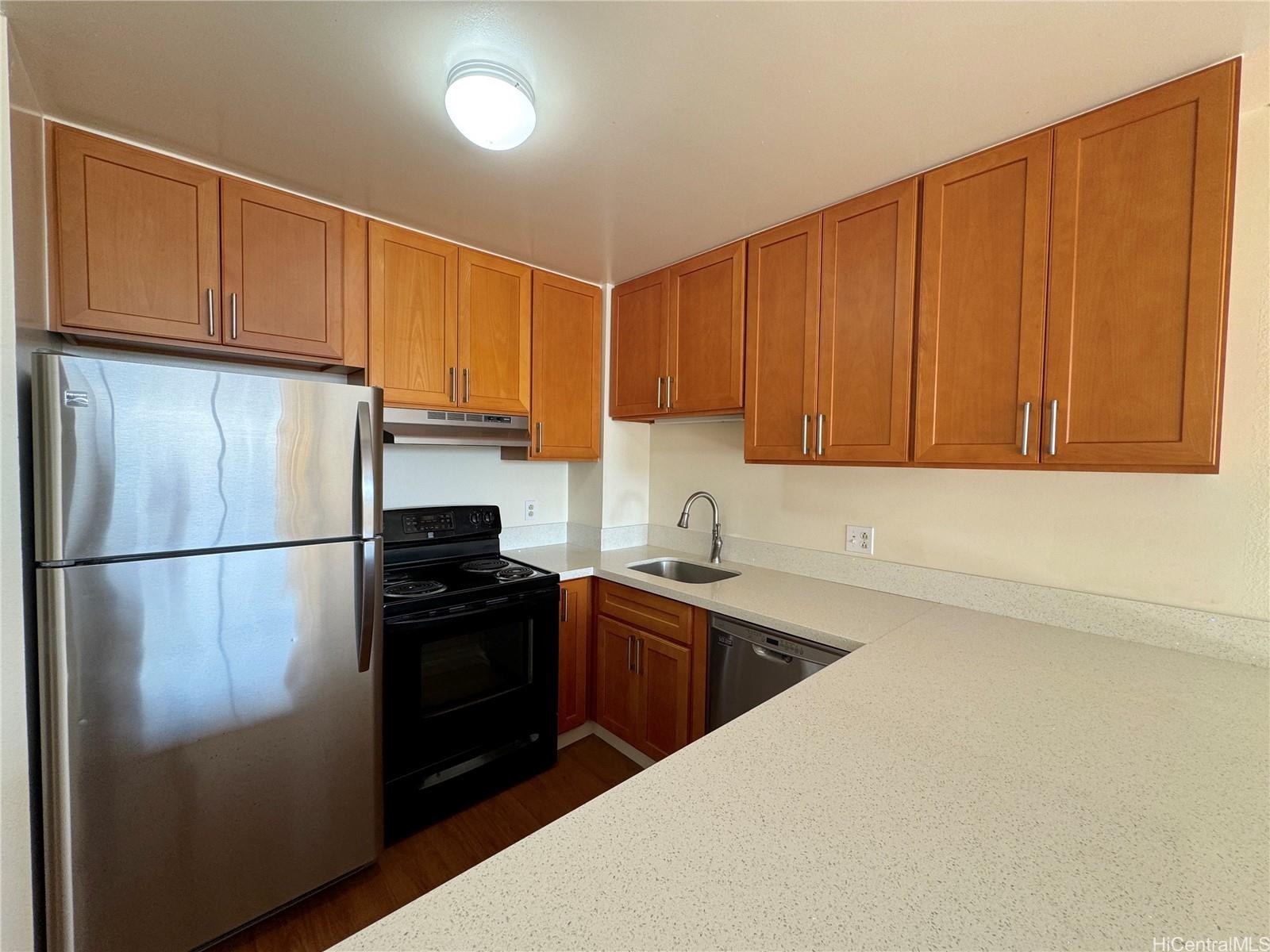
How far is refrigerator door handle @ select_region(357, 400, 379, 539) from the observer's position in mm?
1581

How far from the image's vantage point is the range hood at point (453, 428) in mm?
2031

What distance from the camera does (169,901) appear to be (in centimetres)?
134

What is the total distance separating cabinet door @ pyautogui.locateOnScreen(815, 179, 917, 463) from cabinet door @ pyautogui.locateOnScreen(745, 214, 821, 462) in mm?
49

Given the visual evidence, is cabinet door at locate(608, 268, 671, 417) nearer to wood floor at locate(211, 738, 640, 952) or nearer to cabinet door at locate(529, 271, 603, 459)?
cabinet door at locate(529, 271, 603, 459)

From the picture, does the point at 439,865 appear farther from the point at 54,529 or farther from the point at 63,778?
the point at 54,529

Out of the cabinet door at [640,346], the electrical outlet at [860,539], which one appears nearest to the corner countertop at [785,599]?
the electrical outlet at [860,539]

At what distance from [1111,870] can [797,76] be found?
1.53m

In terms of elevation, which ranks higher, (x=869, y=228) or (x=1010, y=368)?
(x=869, y=228)

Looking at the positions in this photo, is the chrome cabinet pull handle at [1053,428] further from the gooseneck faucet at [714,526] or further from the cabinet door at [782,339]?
the gooseneck faucet at [714,526]

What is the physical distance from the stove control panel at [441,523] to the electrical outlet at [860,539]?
1.58 metres

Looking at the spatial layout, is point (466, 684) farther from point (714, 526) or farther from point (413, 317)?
point (413, 317)

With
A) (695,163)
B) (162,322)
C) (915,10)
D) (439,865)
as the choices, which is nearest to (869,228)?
(695,163)

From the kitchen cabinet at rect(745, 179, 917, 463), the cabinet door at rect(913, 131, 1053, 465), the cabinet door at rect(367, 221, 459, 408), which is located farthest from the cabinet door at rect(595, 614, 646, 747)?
the cabinet door at rect(913, 131, 1053, 465)

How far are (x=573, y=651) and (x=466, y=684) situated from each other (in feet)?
1.78
